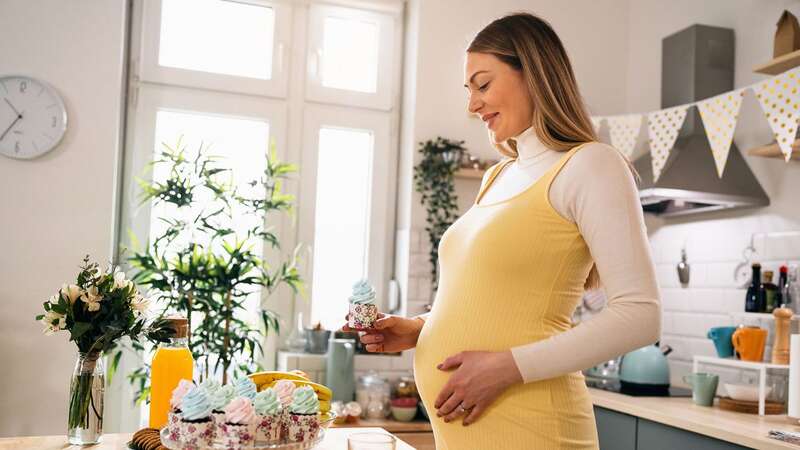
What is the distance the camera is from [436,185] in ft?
12.5

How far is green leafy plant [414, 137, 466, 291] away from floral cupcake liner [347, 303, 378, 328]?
7.40ft

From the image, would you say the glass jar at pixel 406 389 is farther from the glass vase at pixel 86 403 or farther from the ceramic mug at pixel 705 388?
the glass vase at pixel 86 403

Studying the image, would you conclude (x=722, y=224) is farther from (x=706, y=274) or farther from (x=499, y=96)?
(x=499, y=96)

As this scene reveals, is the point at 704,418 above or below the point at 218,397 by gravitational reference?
below

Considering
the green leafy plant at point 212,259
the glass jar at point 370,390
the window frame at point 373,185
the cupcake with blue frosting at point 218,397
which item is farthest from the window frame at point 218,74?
the cupcake with blue frosting at point 218,397

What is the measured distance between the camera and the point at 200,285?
11.0 feet

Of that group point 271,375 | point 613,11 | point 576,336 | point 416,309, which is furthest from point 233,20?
point 576,336

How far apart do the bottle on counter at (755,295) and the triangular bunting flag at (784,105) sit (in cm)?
55

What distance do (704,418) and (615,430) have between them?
0.44 meters

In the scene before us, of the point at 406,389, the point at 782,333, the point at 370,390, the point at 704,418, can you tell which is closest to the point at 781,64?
the point at 782,333

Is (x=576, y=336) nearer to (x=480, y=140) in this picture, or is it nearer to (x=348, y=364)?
(x=348, y=364)

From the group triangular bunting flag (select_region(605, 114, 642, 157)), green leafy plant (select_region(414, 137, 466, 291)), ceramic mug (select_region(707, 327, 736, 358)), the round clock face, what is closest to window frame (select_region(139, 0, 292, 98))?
the round clock face

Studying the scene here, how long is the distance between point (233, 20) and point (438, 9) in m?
1.07

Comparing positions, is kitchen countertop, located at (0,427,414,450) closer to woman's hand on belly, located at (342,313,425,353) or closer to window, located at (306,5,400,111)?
woman's hand on belly, located at (342,313,425,353)
